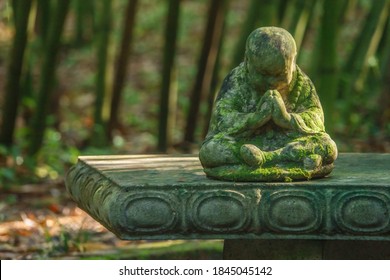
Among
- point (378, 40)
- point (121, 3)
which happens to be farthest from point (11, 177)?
point (121, 3)

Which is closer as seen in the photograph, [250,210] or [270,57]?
[250,210]

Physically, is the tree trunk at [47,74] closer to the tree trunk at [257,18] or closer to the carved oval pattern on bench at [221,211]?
the tree trunk at [257,18]

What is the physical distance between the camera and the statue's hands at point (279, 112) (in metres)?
5.57

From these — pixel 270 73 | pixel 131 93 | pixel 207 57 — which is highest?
pixel 270 73

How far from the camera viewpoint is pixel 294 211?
5312mm

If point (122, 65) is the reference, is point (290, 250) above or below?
above

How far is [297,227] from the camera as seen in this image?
534cm

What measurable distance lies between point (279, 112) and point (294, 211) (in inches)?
21.2

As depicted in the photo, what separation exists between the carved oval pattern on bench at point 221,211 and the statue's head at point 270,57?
2.23ft

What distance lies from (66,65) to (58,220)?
7339 mm

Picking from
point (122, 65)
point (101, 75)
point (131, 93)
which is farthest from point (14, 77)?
point (131, 93)

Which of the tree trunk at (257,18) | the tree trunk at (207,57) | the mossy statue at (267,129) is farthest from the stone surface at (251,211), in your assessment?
the tree trunk at (207,57)

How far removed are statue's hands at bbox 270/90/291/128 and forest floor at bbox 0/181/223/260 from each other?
1422 millimetres

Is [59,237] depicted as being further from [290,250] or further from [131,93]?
[131,93]
